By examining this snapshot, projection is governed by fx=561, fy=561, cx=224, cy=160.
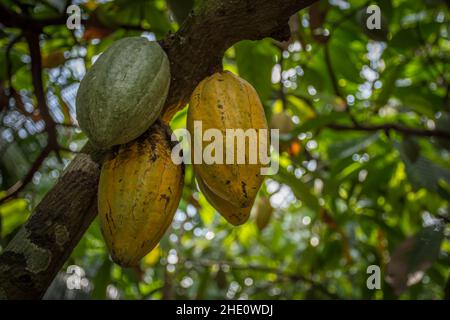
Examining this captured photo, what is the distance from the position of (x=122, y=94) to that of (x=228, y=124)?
19 centimetres

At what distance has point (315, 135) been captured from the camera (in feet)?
7.68

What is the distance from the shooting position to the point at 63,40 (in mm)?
2346

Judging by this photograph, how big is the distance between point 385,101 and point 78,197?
57.0 inches

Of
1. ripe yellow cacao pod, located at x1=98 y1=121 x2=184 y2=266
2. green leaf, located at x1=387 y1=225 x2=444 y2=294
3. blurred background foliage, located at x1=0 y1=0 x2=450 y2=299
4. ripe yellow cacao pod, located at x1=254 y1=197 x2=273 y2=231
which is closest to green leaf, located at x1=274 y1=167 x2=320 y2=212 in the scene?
blurred background foliage, located at x1=0 y1=0 x2=450 y2=299

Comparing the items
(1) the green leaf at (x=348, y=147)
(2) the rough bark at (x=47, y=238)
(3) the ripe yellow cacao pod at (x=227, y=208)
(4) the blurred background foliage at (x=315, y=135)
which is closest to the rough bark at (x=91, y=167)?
(2) the rough bark at (x=47, y=238)

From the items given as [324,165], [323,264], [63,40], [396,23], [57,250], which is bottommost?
[323,264]

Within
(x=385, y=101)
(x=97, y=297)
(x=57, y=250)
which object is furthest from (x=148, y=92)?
(x=385, y=101)

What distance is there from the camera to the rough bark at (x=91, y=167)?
922 mm

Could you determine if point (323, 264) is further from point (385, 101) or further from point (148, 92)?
point (148, 92)

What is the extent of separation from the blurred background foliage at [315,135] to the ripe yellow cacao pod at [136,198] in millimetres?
633

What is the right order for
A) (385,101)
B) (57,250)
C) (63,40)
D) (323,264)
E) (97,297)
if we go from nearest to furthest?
(57,250)
(97,297)
(385,101)
(63,40)
(323,264)

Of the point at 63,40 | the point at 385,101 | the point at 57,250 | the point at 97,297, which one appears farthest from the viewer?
the point at 63,40

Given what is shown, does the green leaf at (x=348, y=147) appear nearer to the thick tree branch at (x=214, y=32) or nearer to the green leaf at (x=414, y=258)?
the green leaf at (x=414, y=258)

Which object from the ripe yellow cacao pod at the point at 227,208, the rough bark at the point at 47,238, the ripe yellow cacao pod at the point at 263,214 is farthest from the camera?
the ripe yellow cacao pod at the point at 263,214
